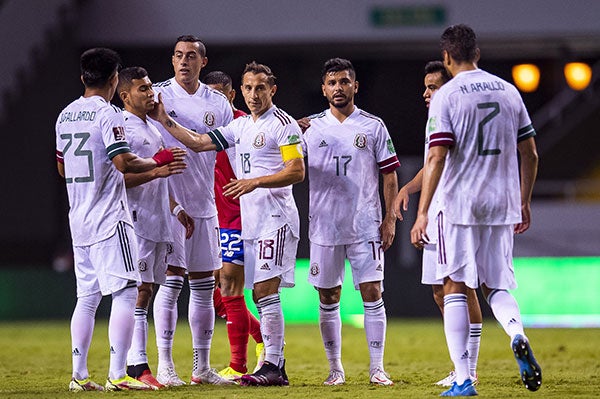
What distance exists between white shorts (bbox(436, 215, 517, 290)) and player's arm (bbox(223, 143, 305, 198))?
149 centimetres

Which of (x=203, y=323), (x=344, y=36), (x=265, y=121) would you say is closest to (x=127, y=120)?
(x=265, y=121)

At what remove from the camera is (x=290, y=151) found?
Result: 29.5 ft

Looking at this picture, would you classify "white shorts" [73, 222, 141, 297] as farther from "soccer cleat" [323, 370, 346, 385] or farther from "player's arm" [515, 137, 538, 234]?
"player's arm" [515, 137, 538, 234]

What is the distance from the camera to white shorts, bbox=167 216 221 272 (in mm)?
9430

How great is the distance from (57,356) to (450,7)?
12.5m

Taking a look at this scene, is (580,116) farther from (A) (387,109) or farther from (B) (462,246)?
(B) (462,246)

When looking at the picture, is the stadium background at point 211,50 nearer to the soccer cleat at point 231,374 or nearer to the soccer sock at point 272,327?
the soccer cleat at point 231,374

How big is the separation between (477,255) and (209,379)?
274 cm

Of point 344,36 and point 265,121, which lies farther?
point 344,36

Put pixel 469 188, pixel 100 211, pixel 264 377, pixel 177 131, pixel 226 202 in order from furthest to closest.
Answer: pixel 226 202, pixel 177 131, pixel 264 377, pixel 100 211, pixel 469 188

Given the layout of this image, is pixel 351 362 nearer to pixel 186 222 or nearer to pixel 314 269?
pixel 314 269

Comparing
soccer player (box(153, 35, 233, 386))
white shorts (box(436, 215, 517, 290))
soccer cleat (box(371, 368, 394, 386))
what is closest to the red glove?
soccer player (box(153, 35, 233, 386))

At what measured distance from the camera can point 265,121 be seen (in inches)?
364

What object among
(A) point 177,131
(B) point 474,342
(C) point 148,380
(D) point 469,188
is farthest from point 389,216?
(C) point 148,380
